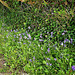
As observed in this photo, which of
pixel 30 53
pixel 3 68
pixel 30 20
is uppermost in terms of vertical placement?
pixel 30 20

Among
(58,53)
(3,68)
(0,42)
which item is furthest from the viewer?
(0,42)

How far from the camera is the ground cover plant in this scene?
93.8 inches

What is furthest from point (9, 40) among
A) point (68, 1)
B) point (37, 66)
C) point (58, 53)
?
point (68, 1)

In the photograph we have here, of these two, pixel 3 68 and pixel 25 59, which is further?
pixel 3 68

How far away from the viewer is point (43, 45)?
9.27ft

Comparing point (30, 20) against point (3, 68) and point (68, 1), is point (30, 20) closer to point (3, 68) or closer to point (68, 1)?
point (68, 1)

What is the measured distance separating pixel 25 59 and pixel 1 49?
3.73ft

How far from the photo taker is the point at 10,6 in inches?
180

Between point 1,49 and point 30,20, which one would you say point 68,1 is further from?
point 1,49

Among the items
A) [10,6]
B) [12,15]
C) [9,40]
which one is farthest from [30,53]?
[10,6]

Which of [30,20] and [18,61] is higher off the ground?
[30,20]

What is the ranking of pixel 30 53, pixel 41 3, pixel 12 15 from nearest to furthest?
pixel 30 53
pixel 41 3
pixel 12 15

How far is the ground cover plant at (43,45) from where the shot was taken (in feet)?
7.82

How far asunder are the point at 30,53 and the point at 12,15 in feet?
7.63
